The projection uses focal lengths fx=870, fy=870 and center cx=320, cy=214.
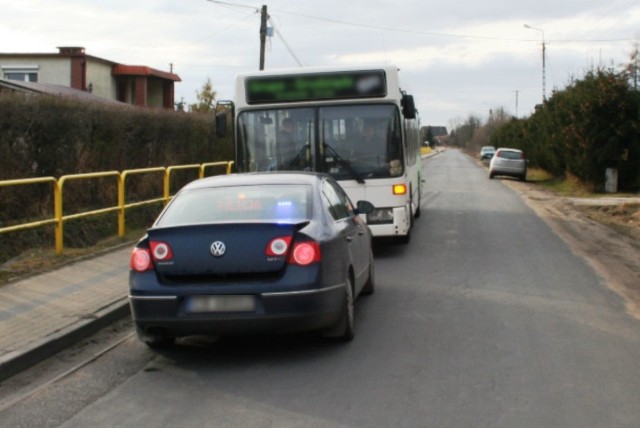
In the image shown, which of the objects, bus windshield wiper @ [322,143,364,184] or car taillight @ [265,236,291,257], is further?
bus windshield wiper @ [322,143,364,184]

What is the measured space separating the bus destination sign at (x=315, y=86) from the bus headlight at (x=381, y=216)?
1722 mm

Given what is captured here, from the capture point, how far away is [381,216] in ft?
42.9

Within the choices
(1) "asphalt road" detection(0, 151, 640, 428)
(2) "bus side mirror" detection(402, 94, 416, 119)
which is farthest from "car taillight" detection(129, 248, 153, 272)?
(2) "bus side mirror" detection(402, 94, 416, 119)

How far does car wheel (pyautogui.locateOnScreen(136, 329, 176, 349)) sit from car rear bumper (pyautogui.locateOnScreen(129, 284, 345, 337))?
0.66 feet

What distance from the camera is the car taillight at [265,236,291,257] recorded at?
22.7 ft

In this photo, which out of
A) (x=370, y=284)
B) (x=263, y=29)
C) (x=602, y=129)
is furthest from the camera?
(x=263, y=29)

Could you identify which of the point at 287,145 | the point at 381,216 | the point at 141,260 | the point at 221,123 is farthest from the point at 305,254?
the point at 221,123

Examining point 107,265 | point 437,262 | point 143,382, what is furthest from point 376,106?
point 143,382

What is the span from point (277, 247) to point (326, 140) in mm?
6373

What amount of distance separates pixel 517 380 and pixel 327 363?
1.52 m

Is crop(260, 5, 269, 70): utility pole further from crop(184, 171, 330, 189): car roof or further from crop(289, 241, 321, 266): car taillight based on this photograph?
crop(289, 241, 321, 266): car taillight

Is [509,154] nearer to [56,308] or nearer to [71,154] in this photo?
[71,154]

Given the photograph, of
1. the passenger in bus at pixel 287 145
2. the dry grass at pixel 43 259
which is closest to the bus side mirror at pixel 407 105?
the passenger in bus at pixel 287 145

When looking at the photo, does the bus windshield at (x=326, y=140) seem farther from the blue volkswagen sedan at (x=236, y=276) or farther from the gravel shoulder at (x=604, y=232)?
the blue volkswagen sedan at (x=236, y=276)
